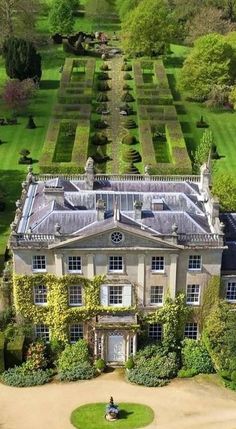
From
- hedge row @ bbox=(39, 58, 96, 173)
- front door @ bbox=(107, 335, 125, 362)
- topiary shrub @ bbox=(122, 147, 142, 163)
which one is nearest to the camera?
front door @ bbox=(107, 335, 125, 362)

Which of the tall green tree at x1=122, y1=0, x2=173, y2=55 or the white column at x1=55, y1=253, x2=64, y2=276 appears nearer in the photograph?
the white column at x1=55, y1=253, x2=64, y2=276

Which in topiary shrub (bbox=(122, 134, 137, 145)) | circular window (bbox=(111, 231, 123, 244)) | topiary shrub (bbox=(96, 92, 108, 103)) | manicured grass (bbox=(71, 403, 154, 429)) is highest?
topiary shrub (bbox=(96, 92, 108, 103))

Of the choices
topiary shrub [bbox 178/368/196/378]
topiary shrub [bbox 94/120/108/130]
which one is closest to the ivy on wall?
topiary shrub [bbox 178/368/196/378]

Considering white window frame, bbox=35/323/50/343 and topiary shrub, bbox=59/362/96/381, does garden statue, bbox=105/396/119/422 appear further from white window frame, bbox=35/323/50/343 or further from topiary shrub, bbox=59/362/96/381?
white window frame, bbox=35/323/50/343

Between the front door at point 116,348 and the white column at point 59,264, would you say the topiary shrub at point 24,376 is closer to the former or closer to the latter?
the front door at point 116,348

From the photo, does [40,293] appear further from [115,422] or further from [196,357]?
[196,357]

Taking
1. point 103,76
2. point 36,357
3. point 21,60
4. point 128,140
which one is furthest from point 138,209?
point 103,76
